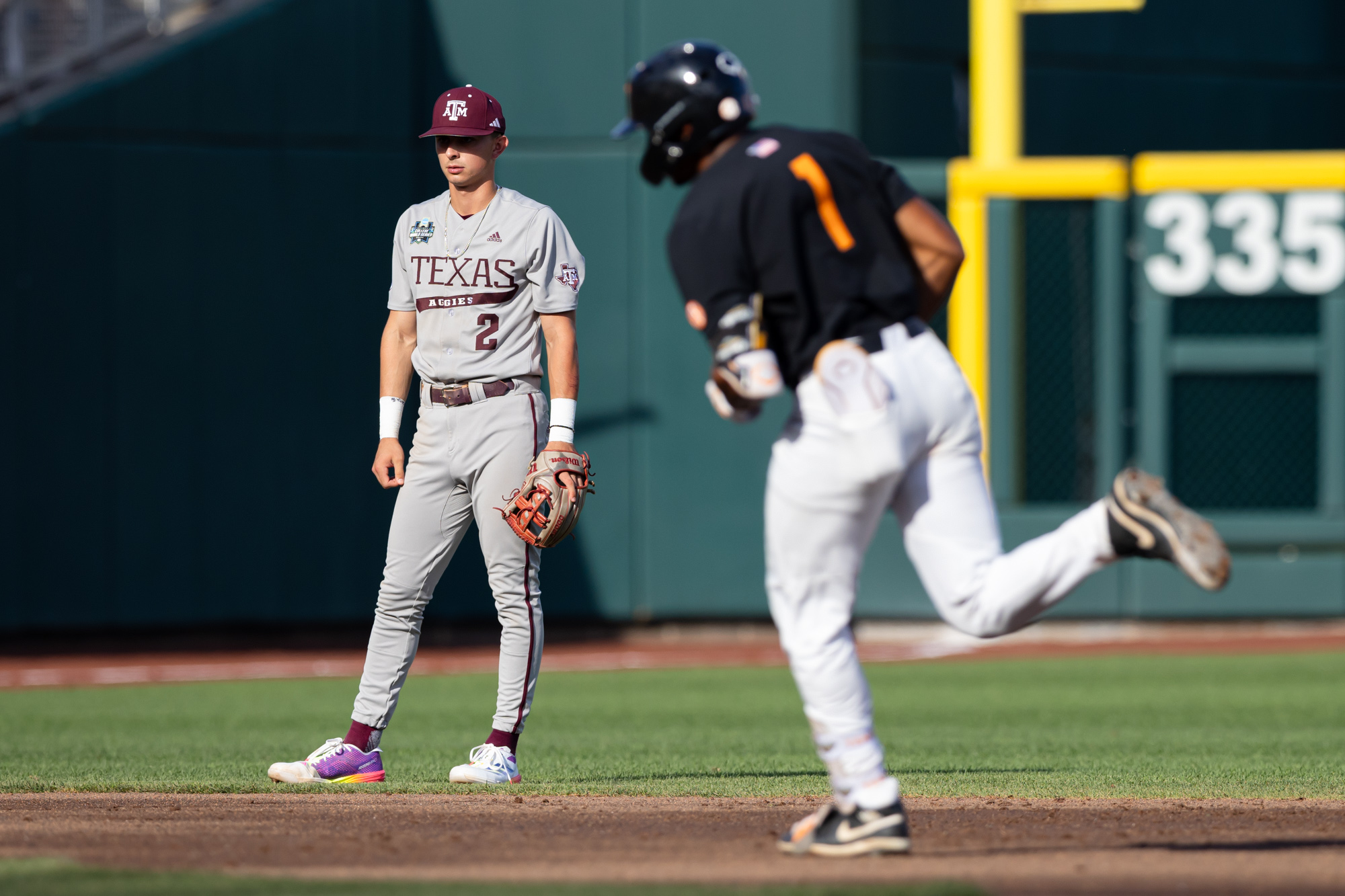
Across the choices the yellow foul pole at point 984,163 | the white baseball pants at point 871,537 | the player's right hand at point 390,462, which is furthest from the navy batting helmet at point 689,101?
the yellow foul pole at point 984,163

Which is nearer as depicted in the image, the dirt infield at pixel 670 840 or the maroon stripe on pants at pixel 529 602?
the dirt infield at pixel 670 840

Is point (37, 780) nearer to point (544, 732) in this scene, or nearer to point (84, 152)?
point (544, 732)

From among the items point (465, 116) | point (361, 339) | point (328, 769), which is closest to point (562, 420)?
point (465, 116)

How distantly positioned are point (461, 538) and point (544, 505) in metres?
0.39

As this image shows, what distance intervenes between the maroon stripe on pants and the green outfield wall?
28.7 feet

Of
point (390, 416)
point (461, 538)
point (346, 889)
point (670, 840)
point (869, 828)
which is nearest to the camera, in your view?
point (346, 889)

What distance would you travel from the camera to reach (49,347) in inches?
560

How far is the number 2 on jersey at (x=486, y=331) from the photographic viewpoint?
5605 mm

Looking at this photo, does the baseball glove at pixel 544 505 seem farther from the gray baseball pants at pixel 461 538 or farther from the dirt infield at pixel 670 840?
the dirt infield at pixel 670 840

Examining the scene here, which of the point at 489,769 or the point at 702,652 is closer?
the point at 489,769

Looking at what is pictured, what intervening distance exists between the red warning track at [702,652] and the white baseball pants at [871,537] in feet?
27.0

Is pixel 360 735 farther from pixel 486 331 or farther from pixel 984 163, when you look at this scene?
pixel 984 163

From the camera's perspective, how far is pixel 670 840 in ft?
14.3

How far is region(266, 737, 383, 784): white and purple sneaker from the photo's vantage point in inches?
222
